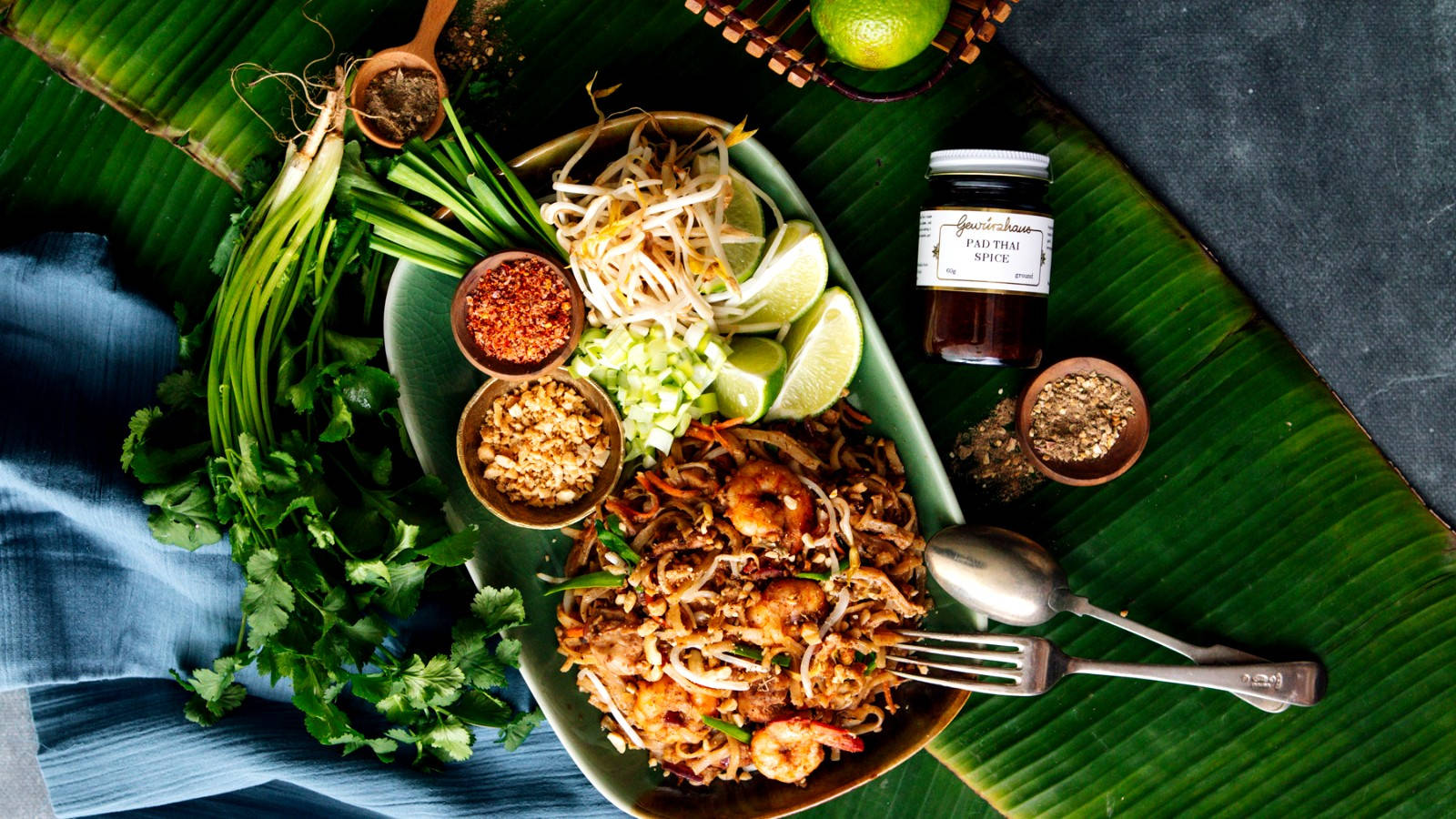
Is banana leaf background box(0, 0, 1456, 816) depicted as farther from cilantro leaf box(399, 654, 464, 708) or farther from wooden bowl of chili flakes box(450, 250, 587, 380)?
cilantro leaf box(399, 654, 464, 708)

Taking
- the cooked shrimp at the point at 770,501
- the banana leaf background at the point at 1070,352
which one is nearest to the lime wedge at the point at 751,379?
the cooked shrimp at the point at 770,501

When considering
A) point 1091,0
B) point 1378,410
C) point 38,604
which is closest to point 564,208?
point 1091,0

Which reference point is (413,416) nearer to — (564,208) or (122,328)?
(564,208)

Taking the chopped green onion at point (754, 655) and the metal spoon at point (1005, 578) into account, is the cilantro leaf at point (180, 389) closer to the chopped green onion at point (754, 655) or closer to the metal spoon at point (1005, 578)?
the chopped green onion at point (754, 655)

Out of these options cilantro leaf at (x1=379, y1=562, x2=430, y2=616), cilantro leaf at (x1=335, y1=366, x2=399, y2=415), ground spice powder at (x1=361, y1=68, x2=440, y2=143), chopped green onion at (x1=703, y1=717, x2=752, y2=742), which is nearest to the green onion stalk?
ground spice powder at (x1=361, y1=68, x2=440, y2=143)

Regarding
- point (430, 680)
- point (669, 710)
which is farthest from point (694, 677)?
point (430, 680)

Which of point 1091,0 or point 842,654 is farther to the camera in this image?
point 1091,0

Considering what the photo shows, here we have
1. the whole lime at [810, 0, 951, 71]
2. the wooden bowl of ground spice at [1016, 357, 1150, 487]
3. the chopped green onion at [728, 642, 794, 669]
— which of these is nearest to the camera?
the whole lime at [810, 0, 951, 71]
